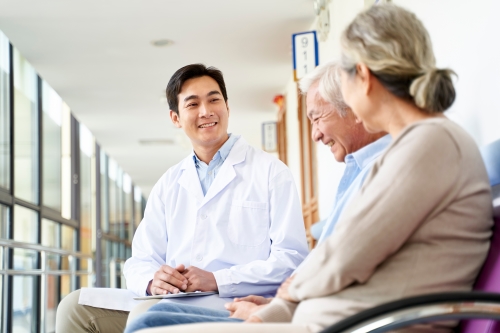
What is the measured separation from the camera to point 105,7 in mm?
5438

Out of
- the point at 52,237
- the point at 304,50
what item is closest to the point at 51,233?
the point at 52,237

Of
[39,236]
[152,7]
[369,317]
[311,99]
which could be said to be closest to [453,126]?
[369,317]

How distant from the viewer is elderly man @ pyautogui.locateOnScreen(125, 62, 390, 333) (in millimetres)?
1854

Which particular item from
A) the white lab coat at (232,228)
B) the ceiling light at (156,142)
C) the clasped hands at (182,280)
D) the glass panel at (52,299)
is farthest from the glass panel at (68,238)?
the clasped hands at (182,280)

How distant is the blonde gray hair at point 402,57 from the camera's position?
1377 millimetres

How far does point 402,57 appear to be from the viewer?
1.39 metres

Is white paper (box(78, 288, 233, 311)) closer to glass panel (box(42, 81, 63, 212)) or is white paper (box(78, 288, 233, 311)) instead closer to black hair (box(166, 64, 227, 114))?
black hair (box(166, 64, 227, 114))

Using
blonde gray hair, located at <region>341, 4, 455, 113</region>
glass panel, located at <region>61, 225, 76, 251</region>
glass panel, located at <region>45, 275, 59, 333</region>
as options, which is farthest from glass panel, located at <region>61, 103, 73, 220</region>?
blonde gray hair, located at <region>341, 4, 455, 113</region>

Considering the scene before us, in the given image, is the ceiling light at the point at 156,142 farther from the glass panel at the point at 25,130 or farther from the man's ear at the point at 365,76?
the man's ear at the point at 365,76

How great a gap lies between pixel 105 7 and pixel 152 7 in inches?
15.2

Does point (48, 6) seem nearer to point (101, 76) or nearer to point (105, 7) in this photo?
point (105, 7)

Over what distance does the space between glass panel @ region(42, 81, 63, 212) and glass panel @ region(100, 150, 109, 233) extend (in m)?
4.15

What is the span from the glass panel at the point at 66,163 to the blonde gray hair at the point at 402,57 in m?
7.89

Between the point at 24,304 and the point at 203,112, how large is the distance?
4.55 m
